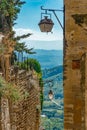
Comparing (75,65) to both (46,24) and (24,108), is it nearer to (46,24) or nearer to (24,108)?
(46,24)

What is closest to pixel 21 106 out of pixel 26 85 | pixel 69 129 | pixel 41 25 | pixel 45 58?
pixel 26 85

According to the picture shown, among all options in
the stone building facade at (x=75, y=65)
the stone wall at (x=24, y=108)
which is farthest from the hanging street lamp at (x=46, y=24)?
the stone wall at (x=24, y=108)

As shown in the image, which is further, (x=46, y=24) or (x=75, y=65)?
(x=46, y=24)

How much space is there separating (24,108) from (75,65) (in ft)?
39.0

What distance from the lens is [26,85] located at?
77.4ft

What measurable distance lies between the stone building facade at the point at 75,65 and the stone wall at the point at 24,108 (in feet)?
15.7

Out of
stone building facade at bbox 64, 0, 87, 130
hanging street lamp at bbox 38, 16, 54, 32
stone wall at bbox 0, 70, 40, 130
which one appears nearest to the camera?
stone building facade at bbox 64, 0, 87, 130

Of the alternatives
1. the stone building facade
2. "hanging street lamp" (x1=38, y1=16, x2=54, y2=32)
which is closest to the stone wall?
"hanging street lamp" (x1=38, y1=16, x2=54, y2=32)

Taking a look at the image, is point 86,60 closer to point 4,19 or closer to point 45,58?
point 4,19

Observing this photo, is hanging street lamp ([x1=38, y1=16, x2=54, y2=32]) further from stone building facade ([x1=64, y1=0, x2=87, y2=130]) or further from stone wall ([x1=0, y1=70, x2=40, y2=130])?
stone wall ([x1=0, y1=70, x2=40, y2=130])

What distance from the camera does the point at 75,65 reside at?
11383 mm

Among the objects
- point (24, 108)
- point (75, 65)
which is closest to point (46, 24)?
point (75, 65)

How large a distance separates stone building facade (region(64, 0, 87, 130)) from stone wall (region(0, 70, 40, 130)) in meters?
4.79

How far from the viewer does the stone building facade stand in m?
11.3
